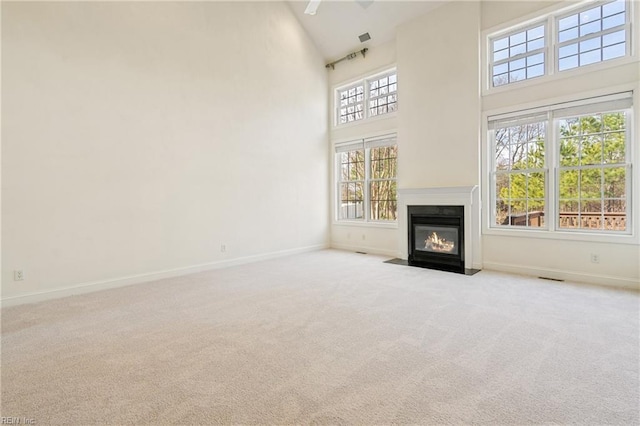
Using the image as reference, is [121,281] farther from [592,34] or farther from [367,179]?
[592,34]

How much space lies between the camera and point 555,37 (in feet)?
13.9

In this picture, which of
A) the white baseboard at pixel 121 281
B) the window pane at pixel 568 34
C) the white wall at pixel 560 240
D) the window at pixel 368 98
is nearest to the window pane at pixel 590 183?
the white wall at pixel 560 240

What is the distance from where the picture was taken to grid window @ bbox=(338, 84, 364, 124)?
21.8ft

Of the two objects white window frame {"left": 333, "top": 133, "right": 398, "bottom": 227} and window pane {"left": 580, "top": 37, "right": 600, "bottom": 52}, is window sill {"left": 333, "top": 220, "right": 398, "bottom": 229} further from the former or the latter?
window pane {"left": 580, "top": 37, "right": 600, "bottom": 52}

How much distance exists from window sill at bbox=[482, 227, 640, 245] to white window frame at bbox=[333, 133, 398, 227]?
6.08 ft

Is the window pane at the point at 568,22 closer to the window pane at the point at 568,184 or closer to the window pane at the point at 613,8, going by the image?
the window pane at the point at 613,8

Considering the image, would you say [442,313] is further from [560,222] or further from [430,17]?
[430,17]

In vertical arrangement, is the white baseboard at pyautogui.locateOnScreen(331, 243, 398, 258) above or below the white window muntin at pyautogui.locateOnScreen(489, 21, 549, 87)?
below

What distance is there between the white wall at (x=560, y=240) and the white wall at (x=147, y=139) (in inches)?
138

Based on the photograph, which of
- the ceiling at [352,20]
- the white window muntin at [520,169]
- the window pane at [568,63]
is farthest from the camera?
the ceiling at [352,20]

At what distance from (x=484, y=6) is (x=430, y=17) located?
0.81 metres

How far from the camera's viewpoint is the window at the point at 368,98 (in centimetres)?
611

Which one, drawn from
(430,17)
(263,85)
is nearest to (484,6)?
(430,17)

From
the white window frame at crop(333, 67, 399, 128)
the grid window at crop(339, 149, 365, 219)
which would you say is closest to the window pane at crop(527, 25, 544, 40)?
the white window frame at crop(333, 67, 399, 128)
